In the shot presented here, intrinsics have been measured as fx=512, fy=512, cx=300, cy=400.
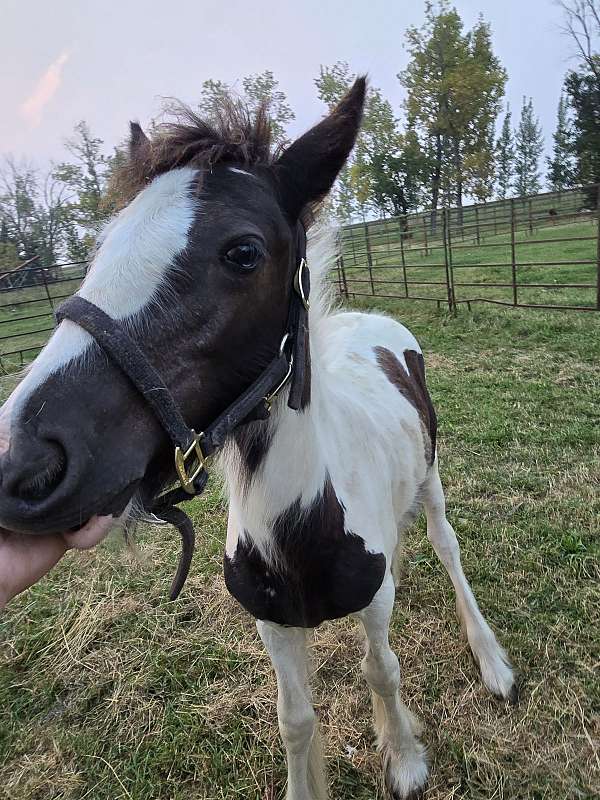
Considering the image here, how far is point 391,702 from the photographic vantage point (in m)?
1.97

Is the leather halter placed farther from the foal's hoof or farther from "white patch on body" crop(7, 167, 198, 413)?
the foal's hoof

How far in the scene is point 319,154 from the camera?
49.7 inches

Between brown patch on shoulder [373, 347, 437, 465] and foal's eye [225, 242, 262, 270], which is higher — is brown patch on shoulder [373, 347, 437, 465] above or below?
below

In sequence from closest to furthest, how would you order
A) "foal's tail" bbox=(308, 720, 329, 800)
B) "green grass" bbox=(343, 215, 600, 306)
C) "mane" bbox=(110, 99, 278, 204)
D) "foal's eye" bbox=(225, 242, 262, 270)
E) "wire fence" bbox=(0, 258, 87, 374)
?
1. "foal's eye" bbox=(225, 242, 262, 270)
2. "mane" bbox=(110, 99, 278, 204)
3. "foal's tail" bbox=(308, 720, 329, 800)
4. "green grass" bbox=(343, 215, 600, 306)
5. "wire fence" bbox=(0, 258, 87, 374)

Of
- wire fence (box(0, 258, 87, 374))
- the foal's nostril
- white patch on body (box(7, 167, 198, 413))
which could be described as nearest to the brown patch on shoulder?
white patch on body (box(7, 167, 198, 413))

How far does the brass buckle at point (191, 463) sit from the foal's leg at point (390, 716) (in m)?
A: 0.98

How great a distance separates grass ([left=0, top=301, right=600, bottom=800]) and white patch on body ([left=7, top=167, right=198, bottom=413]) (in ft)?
1.65

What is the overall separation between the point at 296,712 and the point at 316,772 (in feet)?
1.18

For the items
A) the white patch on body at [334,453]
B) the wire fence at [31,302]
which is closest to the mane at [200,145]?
the white patch on body at [334,453]

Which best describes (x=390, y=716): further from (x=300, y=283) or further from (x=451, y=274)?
(x=451, y=274)

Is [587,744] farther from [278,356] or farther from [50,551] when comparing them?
[50,551]

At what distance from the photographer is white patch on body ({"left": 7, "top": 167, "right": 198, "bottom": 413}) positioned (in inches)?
36.8

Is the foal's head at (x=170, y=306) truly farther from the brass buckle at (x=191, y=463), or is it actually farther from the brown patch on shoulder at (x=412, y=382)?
the brown patch on shoulder at (x=412, y=382)

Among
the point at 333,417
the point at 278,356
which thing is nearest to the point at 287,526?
the point at 333,417
